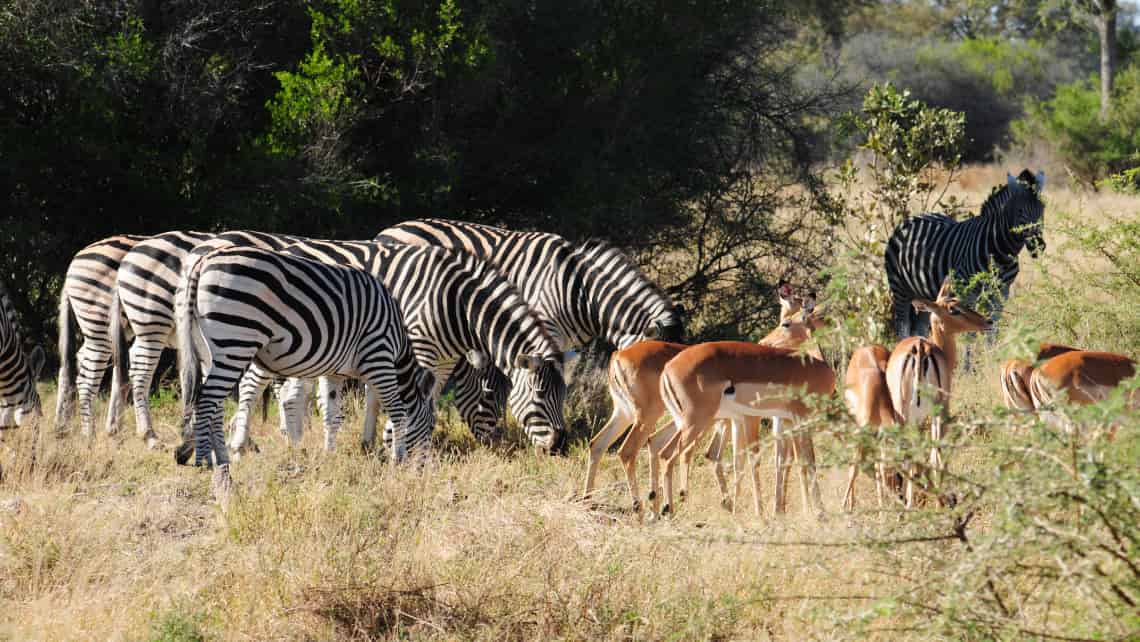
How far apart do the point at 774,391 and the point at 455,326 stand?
9.30 ft

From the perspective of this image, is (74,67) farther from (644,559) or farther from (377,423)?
(644,559)

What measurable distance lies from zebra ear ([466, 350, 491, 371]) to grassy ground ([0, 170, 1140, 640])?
44.1 inches

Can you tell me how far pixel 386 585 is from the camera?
19.6 feet

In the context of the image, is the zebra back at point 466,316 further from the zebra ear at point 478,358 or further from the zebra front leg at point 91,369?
the zebra front leg at point 91,369

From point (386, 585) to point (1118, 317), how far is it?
18.3 ft

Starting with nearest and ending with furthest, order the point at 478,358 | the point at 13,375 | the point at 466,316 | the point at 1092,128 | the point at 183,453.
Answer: the point at 183,453 → the point at 478,358 → the point at 466,316 → the point at 13,375 → the point at 1092,128

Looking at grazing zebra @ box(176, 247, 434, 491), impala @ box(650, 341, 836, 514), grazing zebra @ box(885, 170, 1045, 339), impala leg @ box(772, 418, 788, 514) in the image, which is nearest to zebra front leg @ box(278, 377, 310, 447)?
grazing zebra @ box(176, 247, 434, 491)

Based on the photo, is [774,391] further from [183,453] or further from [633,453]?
[183,453]

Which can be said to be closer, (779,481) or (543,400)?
(779,481)

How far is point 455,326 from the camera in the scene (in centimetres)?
963

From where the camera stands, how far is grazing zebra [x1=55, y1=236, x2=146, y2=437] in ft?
32.3

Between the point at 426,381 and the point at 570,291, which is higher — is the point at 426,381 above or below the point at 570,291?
below

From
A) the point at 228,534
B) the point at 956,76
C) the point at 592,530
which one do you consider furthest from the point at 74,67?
the point at 956,76

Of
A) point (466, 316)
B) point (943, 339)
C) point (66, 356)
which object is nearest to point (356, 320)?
point (466, 316)
